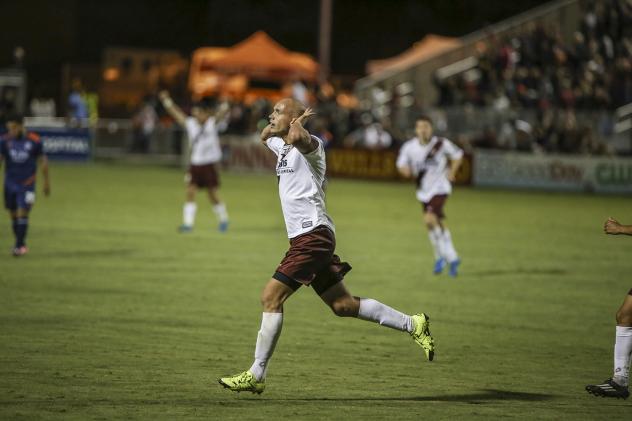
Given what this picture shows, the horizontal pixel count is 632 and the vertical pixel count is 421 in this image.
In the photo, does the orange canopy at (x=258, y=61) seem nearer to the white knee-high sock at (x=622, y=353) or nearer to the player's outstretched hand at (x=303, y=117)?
the player's outstretched hand at (x=303, y=117)

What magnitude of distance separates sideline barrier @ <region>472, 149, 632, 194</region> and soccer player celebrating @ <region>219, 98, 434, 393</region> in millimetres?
26893

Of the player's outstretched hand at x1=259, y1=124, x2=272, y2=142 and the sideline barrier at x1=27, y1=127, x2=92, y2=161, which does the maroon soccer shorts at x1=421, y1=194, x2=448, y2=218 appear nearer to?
the player's outstretched hand at x1=259, y1=124, x2=272, y2=142

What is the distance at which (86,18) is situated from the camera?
54594 millimetres

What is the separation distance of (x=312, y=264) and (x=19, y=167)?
930 cm

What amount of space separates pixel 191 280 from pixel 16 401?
724cm

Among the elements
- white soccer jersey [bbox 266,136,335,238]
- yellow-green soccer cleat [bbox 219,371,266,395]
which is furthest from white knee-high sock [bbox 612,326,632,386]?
yellow-green soccer cleat [bbox 219,371,266,395]

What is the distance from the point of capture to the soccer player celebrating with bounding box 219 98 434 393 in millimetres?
8430

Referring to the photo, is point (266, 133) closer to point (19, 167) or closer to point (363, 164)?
point (19, 167)

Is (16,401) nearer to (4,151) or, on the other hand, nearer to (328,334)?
(328,334)

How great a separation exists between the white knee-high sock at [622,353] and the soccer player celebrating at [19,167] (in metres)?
10.4

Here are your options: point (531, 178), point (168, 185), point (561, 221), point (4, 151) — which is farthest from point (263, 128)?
point (531, 178)

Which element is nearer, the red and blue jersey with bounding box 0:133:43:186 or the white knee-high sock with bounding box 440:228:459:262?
the white knee-high sock with bounding box 440:228:459:262

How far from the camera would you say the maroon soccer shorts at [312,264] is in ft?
27.9

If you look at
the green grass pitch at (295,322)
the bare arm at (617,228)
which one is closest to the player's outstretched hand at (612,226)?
the bare arm at (617,228)
